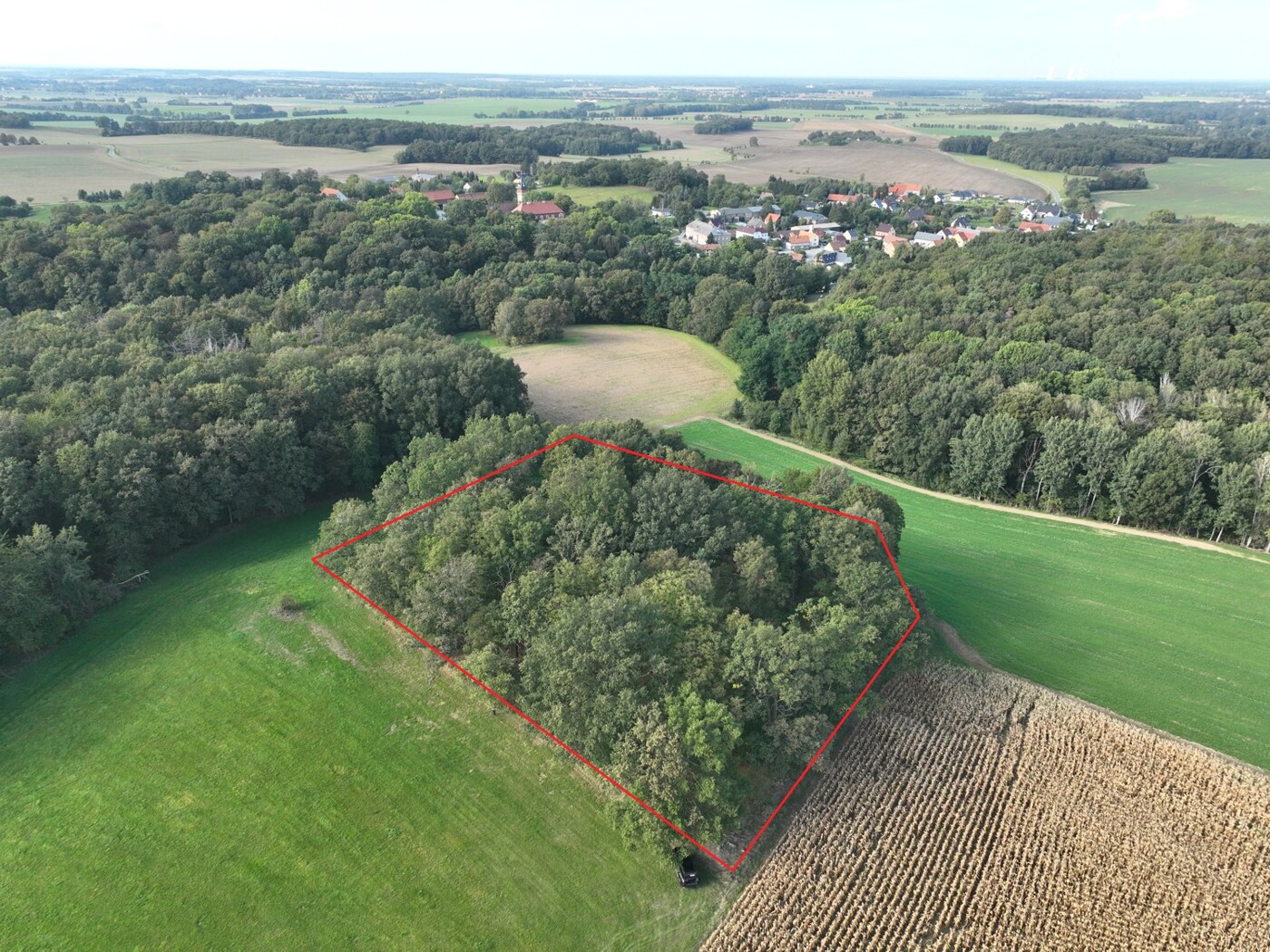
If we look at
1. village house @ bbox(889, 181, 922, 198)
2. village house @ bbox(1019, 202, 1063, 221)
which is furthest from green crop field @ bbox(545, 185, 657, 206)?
village house @ bbox(1019, 202, 1063, 221)

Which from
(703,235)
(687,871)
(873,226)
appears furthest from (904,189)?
(687,871)

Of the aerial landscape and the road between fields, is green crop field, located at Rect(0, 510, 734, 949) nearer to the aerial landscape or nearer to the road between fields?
the aerial landscape

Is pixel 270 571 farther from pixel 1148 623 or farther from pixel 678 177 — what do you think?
pixel 678 177

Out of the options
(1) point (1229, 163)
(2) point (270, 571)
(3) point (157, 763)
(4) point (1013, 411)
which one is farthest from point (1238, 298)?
(1) point (1229, 163)

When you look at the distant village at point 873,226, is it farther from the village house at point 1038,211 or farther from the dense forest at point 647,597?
the dense forest at point 647,597

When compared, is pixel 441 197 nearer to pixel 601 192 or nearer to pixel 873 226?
pixel 601 192

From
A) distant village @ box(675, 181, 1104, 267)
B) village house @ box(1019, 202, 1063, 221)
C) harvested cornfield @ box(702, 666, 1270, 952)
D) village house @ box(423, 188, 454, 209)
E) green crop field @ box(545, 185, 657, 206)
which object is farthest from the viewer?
green crop field @ box(545, 185, 657, 206)

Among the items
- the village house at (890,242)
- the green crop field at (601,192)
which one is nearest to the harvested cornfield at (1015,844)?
the village house at (890,242)
